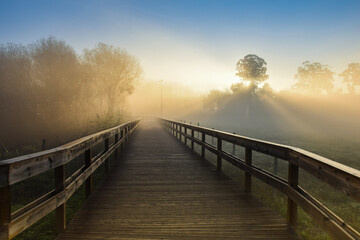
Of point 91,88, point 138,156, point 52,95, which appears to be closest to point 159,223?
point 138,156

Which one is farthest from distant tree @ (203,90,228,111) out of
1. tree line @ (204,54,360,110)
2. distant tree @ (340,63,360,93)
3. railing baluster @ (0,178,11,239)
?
railing baluster @ (0,178,11,239)

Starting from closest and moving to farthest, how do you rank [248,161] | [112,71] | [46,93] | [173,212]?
[173,212]
[248,161]
[46,93]
[112,71]

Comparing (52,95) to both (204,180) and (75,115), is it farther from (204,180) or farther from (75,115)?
(204,180)

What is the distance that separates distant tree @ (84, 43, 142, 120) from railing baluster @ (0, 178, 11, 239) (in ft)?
96.7

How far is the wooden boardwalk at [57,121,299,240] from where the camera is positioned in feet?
9.58

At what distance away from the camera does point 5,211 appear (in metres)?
1.89

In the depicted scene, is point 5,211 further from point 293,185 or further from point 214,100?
point 214,100

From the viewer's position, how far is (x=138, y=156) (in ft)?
27.9

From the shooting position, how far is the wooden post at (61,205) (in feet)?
9.11

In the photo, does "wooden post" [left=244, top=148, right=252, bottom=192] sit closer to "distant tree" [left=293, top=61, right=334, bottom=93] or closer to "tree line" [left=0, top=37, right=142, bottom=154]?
"tree line" [left=0, top=37, right=142, bottom=154]

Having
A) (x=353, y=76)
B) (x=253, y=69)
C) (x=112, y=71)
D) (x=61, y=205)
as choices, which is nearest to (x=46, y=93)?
(x=112, y=71)

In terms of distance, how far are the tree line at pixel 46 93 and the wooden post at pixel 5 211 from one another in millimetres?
20519

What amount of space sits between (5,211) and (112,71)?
111 feet

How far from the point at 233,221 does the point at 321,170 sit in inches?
61.5
